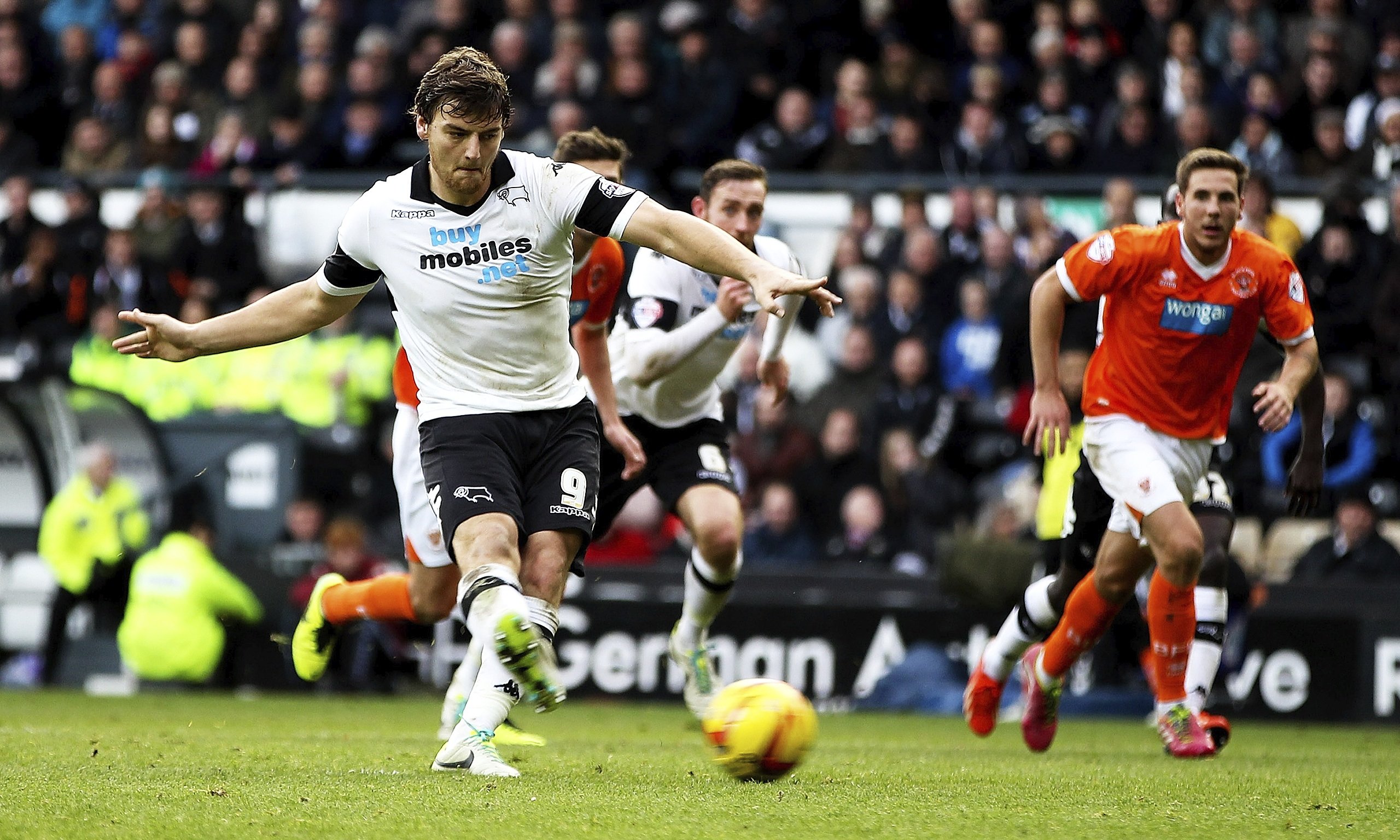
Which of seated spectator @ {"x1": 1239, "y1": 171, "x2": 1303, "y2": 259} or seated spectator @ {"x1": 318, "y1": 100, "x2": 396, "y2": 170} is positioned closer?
seated spectator @ {"x1": 1239, "y1": 171, "x2": 1303, "y2": 259}

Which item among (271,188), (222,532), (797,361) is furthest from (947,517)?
(271,188)

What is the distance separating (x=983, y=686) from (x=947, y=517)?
4.51 m

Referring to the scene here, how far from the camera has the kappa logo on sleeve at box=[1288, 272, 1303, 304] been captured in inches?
295

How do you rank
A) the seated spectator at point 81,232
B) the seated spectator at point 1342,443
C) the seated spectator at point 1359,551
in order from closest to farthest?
the seated spectator at point 1359,551
the seated spectator at point 1342,443
the seated spectator at point 81,232

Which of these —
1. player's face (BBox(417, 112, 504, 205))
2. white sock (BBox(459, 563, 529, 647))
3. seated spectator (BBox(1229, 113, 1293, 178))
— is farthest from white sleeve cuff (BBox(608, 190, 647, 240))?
seated spectator (BBox(1229, 113, 1293, 178))

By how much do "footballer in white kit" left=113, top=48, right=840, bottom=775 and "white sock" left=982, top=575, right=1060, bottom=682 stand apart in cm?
266

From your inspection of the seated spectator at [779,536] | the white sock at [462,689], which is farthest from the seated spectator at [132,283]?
the white sock at [462,689]

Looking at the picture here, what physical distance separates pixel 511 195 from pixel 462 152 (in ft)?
0.84

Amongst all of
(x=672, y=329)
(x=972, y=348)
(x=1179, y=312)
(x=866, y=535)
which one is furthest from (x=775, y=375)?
(x=972, y=348)

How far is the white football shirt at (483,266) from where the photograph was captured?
594 centimetres

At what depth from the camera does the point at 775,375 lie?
8.31 m

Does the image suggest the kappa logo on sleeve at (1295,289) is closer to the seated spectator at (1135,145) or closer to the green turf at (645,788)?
the green turf at (645,788)

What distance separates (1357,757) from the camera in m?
8.12

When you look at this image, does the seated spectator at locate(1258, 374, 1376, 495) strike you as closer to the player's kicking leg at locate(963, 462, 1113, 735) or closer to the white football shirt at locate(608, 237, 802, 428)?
the player's kicking leg at locate(963, 462, 1113, 735)
